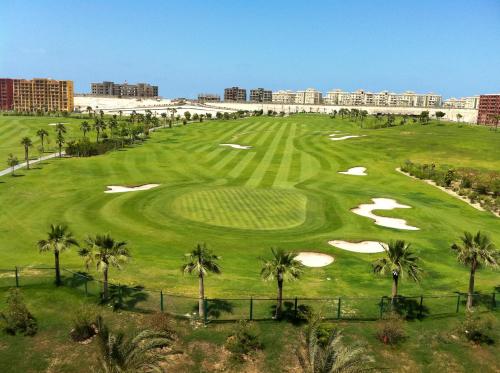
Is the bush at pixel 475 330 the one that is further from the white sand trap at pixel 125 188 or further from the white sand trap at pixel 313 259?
the white sand trap at pixel 125 188

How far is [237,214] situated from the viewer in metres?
53.9

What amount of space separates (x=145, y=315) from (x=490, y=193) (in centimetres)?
6347

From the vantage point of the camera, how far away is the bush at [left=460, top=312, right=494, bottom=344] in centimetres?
2770

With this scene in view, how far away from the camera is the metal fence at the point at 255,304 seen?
28859 mm

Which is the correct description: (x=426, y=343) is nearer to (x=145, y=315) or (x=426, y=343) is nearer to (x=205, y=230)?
(x=145, y=315)

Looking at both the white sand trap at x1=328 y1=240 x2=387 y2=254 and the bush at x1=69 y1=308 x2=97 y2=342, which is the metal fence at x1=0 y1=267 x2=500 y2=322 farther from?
the white sand trap at x1=328 y1=240 x2=387 y2=254

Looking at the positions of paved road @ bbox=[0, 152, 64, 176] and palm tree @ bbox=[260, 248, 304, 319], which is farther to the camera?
paved road @ bbox=[0, 152, 64, 176]

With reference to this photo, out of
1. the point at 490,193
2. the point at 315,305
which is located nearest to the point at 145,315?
the point at 315,305

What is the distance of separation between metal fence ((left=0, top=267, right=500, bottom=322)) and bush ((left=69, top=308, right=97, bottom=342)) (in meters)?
2.62

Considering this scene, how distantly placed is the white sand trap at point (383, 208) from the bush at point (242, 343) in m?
29.9

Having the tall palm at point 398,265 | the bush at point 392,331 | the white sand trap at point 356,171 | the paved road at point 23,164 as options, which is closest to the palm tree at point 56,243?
the tall palm at point 398,265

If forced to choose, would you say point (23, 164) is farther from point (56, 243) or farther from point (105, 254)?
point (105, 254)

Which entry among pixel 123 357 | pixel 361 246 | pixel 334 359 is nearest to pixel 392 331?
pixel 334 359

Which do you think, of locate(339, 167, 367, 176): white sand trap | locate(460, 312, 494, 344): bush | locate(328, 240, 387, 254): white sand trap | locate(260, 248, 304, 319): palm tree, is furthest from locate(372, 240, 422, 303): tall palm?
locate(339, 167, 367, 176): white sand trap
